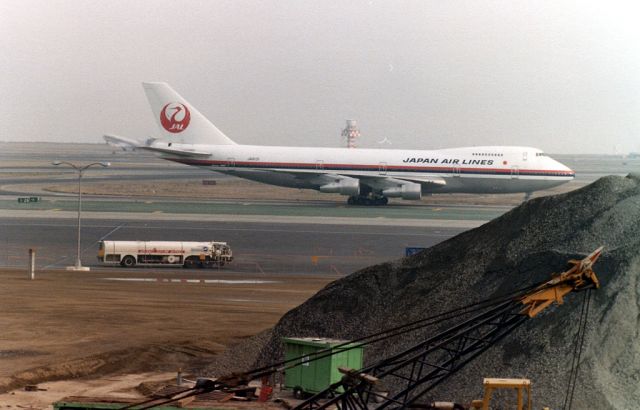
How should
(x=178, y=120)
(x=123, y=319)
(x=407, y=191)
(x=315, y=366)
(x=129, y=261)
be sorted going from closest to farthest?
(x=315, y=366)
(x=123, y=319)
(x=129, y=261)
(x=407, y=191)
(x=178, y=120)

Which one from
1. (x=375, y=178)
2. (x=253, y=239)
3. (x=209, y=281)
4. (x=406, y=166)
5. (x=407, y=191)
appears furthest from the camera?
(x=406, y=166)

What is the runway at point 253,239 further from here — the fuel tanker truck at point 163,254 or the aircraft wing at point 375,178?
the aircraft wing at point 375,178

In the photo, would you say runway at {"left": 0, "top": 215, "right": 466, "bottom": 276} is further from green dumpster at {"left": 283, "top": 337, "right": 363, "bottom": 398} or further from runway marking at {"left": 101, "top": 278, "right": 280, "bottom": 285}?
green dumpster at {"left": 283, "top": 337, "right": 363, "bottom": 398}

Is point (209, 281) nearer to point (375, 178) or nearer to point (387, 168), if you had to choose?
point (375, 178)

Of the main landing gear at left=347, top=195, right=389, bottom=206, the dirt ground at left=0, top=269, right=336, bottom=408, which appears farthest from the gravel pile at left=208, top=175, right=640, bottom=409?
the main landing gear at left=347, top=195, right=389, bottom=206

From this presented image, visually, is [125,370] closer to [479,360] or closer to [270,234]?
[479,360]

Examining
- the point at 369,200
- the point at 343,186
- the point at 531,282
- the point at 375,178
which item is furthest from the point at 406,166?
the point at 531,282
